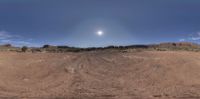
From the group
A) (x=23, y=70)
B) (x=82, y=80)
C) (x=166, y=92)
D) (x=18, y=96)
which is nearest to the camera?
Answer: (x=18, y=96)

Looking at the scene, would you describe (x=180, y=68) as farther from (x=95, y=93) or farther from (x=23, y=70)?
(x=23, y=70)

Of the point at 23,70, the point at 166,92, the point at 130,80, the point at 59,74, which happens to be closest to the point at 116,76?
the point at 130,80

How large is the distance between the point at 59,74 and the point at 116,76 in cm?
386

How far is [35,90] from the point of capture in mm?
15898

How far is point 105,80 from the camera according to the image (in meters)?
18.7

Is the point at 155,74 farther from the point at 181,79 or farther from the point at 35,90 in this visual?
the point at 35,90

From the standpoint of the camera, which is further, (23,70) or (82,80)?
(23,70)

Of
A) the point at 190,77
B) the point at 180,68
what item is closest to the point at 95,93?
the point at 190,77

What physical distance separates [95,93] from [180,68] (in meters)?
9.78

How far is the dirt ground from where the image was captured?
1479cm

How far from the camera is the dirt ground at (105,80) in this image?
48.5 ft

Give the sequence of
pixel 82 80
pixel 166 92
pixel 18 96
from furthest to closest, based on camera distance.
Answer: pixel 82 80, pixel 166 92, pixel 18 96

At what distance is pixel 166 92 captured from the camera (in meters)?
15.4

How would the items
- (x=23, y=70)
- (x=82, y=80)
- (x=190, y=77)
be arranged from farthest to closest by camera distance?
(x=23, y=70) → (x=190, y=77) → (x=82, y=80)
